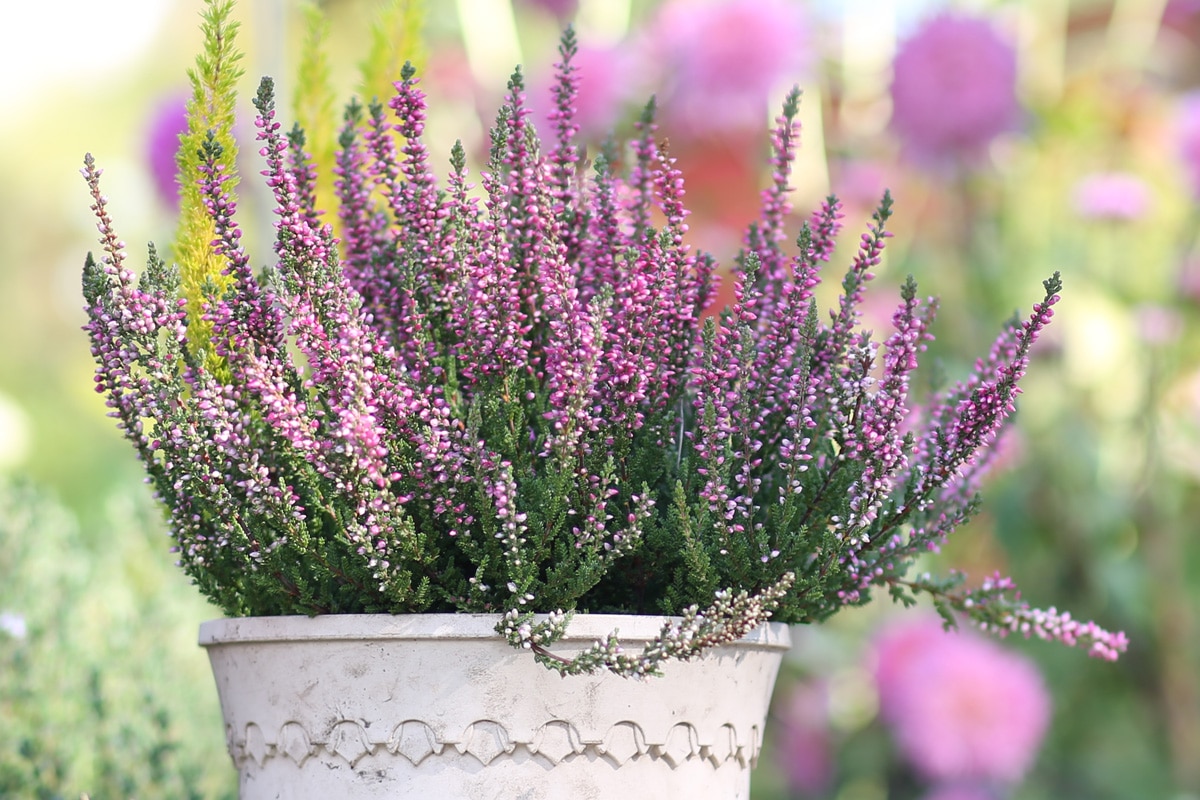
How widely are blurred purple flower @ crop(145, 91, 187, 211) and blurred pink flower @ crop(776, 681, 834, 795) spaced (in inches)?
88.4

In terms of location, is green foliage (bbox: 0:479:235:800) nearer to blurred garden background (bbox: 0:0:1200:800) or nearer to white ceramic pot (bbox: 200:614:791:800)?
blurred garden background (bbox: 0:0:1200:800)

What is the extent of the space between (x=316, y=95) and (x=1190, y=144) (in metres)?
2.46

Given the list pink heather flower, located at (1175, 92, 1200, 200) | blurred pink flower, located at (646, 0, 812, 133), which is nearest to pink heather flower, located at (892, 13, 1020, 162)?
blurred pink flower, located at (646, 0, 812, 133)

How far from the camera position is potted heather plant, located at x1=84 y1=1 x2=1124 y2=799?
1.04 metres

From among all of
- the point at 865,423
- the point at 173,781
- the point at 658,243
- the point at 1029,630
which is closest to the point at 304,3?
the point at 658,243

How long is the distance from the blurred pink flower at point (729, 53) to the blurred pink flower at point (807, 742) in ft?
5.58

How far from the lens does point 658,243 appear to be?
1147 millimetres

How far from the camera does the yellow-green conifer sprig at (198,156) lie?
1.10 meters

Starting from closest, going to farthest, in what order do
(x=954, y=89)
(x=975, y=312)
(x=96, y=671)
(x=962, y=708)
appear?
(x=96, y=671)
(x=962, y=708)
(x=954, y=89)
(x=975, y=312)

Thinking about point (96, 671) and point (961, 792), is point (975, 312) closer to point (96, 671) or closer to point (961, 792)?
point (961, 792)

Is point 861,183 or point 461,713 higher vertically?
point 861,183

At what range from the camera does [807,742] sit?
3.42 meters

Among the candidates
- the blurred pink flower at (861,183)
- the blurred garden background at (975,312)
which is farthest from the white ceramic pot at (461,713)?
the blurred pink flower at (861,183)

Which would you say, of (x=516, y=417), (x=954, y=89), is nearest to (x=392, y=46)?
(x=516, y=417)
